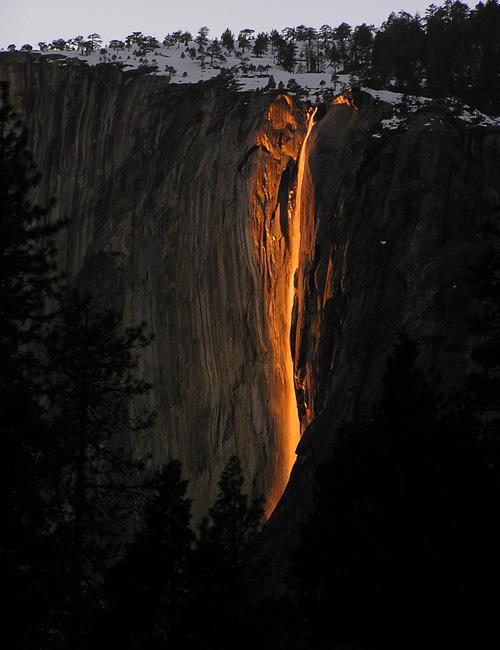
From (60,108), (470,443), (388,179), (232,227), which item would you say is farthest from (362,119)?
(470,443)

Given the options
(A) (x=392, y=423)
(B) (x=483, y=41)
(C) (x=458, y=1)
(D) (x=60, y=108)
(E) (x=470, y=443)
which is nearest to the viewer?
(E) (x=470, y=443)

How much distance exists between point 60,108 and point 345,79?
18.3m

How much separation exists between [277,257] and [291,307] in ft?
8.48

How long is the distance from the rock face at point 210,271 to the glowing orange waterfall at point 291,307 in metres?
0.11

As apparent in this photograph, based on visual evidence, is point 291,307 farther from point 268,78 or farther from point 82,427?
point 82,427

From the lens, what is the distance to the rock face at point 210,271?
37031 millimetres

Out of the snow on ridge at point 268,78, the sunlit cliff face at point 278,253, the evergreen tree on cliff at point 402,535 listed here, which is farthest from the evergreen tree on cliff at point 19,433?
the snow on ridge at point 268,78

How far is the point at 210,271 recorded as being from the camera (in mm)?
39188

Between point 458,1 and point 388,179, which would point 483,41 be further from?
point 388,179

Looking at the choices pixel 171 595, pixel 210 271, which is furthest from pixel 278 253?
pixel 171 595

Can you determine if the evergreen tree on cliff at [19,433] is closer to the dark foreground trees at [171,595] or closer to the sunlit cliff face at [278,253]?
the dark foreground trees at [171,595]

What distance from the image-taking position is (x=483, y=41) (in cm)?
5931

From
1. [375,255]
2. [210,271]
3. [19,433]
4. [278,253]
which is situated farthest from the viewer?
[210,271]

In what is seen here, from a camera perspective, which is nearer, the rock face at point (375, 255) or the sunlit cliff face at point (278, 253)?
the rock face at point (375, 255)
